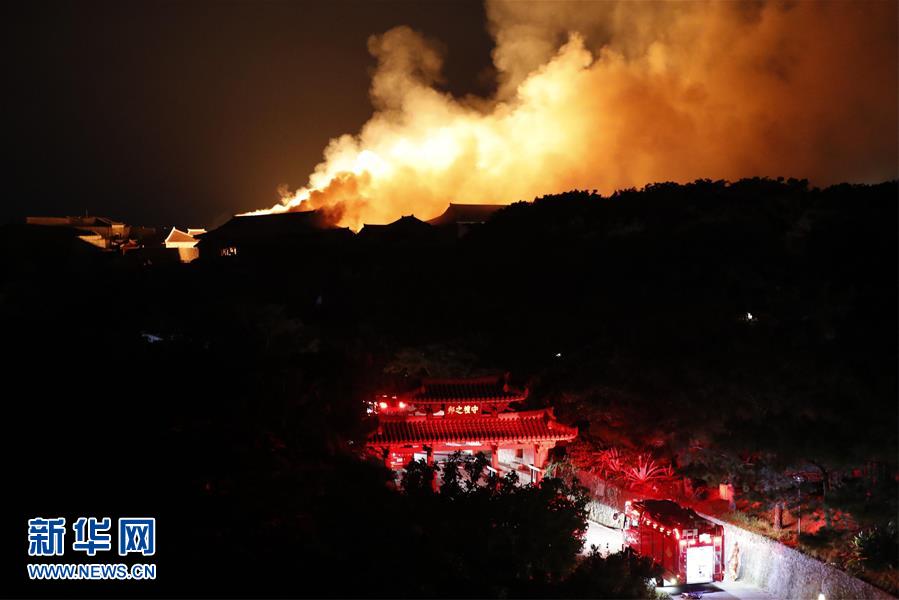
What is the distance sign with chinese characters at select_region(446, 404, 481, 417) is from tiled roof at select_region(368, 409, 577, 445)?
0.36 ft

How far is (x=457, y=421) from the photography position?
51.8 ft

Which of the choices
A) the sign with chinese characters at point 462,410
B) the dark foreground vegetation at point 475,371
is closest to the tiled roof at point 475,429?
the sign with chinese characters at point 462,410

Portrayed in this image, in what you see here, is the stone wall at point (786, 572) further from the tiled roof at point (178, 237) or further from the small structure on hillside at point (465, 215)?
the tiled roof at point (178, 237)

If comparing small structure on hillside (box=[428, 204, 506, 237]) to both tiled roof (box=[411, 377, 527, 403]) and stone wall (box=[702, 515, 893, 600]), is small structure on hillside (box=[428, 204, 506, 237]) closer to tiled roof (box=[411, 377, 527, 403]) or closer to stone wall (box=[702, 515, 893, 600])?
tiled roof (box=[411, 377, 527, 403])

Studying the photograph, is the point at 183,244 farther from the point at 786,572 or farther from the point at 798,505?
the point at 786,572

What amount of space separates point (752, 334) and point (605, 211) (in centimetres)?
1204

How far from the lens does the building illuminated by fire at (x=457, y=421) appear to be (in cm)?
1540

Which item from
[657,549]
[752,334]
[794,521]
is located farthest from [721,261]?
[657,549]

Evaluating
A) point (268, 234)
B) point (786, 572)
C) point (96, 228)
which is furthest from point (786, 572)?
point (96, 228)

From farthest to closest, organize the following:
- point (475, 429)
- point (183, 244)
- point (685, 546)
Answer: point (183, 244) → point (475, 429) → point (685, 546)

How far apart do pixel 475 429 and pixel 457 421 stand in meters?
0.39

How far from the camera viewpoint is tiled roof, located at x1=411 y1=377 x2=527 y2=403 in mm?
15523

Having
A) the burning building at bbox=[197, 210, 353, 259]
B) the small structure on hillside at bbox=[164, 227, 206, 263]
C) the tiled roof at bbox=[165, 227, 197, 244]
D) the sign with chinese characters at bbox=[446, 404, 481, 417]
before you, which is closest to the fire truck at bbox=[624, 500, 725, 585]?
the sign with chinese characters at bbox=[446, 404, 481, 417]

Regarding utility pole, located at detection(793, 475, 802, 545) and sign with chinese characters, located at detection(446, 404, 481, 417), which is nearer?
utility pole, located at detection(793, 475, 802, 545)
